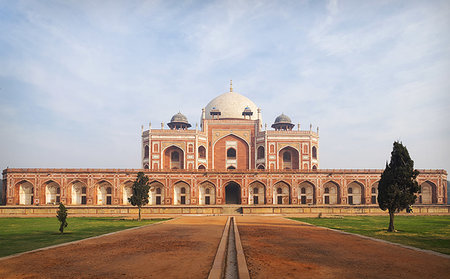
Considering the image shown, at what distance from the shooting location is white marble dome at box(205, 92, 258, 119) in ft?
177

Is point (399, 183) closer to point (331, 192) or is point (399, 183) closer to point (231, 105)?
point (331, 192)

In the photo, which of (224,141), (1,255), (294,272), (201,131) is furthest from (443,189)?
(1,255)

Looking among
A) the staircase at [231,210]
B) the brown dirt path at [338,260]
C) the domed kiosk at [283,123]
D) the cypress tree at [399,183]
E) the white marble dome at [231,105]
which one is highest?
the white marble dome at [231,105]

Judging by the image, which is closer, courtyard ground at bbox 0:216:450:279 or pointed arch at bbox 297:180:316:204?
courtyard ground at bbox 0:216:450:279

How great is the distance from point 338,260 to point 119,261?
5.76 m

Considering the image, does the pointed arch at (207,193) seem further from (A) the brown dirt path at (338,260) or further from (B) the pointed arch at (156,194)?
(A) the brown dirt path at (338,260)

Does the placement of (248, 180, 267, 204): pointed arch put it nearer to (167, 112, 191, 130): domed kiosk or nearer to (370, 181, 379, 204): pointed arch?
(370, 181, 379, 204): pointed arch

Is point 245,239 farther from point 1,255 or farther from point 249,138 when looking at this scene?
point 249,138

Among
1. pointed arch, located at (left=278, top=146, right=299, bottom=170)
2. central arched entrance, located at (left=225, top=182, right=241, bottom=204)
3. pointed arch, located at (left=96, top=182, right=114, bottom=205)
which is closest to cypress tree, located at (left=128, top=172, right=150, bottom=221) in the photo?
pointed arch, located at (left=96, top=182, right=114, bottom=205)

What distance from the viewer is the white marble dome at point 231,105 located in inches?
2130

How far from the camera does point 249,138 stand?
50.3 meters

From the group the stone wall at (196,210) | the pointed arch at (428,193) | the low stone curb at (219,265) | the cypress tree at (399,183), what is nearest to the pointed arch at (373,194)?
the pointed arch at (428,193)

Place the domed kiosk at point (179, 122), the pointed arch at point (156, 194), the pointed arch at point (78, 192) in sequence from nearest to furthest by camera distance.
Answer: the pointed arch at point (78, 192), the pointed arch at point (156, 194), the domed kiosk at point (179, 122)

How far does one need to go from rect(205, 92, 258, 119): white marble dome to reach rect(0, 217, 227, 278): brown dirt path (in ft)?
138
